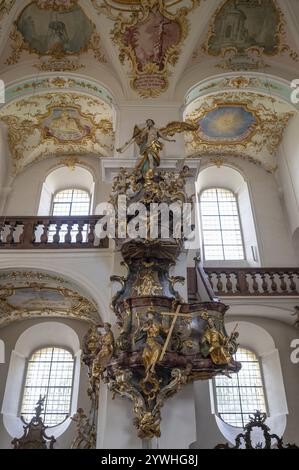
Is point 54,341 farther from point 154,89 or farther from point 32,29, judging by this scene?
point 32,29

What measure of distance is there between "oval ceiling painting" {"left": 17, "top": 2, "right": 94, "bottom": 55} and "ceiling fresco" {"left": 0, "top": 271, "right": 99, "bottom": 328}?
6.25 m

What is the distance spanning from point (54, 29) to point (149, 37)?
8.32 ft

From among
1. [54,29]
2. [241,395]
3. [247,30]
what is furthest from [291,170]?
[54,29]

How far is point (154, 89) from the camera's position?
10156 mm

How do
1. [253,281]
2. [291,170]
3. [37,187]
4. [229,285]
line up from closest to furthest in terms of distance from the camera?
[229,285] < [253,281] < [291,170] < [37,187]

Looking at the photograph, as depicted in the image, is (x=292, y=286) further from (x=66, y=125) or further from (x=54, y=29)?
(x=54, y=29)

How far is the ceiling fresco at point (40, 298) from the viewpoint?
844 centimetres

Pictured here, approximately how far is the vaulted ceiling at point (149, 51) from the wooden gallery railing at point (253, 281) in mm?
4473

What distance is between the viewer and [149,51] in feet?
33.4

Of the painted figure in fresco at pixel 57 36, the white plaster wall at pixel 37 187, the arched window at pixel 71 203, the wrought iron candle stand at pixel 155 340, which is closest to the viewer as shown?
the wrought iron candle stand at pixel 155 340

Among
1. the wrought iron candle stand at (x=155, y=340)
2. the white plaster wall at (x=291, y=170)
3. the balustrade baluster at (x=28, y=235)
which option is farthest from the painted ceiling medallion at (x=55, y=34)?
the wrought iron candle stand at (x=155, y=340)

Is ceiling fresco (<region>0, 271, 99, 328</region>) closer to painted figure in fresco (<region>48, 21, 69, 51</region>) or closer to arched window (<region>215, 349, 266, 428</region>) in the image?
arched window (<region>215, 349, 266, 428</region>)

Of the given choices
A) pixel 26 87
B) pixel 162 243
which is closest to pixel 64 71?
pixel 26 87

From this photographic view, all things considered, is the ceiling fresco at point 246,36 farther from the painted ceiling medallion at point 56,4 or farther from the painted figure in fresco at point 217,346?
the painted figure in fresco at point 217,346
